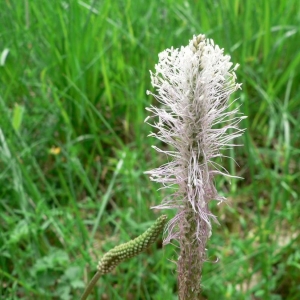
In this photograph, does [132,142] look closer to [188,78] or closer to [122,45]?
[122,45]

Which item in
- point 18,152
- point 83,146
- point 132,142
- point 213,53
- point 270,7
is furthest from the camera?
point 270,7

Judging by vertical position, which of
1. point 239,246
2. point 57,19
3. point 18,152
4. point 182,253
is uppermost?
point 57,19

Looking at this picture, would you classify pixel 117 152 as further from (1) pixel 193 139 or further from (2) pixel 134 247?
(1) pixel 193 139

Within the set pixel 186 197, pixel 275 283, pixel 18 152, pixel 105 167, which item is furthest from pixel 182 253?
pixel 105 167

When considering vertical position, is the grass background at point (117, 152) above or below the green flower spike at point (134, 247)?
above

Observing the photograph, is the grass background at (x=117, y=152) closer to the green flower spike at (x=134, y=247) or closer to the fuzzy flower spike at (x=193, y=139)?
the green flower spike at (x=134, y=247)

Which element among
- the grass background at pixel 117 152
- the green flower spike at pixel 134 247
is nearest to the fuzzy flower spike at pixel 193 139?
the green flower spike at pixel 134 247

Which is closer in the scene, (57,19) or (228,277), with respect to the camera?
(228,277)

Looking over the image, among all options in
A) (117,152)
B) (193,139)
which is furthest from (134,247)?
(117,152)

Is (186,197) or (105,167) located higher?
(105,167)
